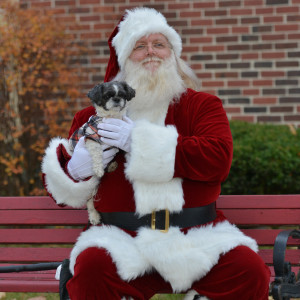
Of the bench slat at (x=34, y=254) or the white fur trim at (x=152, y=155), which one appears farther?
the bench slat at (x=34, y=254)

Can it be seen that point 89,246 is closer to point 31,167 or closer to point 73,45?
point 31,167

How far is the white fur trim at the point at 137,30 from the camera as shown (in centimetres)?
317

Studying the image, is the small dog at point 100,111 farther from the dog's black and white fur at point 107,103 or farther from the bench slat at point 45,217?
the bench slat at point 45,217

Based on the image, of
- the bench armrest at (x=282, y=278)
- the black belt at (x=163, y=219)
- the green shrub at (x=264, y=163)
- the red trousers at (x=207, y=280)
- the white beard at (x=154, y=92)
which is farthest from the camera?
the green shrub at (x=264, y=163)

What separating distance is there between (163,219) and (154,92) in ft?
2.55

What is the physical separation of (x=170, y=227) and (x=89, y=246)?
0.46 metres

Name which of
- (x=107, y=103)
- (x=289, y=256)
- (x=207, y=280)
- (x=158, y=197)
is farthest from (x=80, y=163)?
(x=289, y=256)

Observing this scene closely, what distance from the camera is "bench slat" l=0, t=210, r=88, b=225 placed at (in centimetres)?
360

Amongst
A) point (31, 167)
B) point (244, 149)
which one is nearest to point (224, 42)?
point (244, 149)

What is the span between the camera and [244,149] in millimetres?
4660

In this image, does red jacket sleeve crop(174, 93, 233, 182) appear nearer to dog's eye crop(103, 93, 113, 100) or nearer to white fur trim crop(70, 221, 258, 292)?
white fur trim crop(70, 221, 258, 292)

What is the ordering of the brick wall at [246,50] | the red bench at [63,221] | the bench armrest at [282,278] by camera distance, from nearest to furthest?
the bench armrest at [282,278] → the red bench at [63,221] → the brick wall at [246,50]

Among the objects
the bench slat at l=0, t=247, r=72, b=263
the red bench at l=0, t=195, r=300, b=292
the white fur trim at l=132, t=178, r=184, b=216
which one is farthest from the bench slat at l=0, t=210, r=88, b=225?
the white fur trim at l=132, t=178, r=184, b=216

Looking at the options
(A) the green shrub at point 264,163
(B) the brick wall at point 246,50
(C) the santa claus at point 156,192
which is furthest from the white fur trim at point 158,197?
(B) the brick wall at point 246,50
